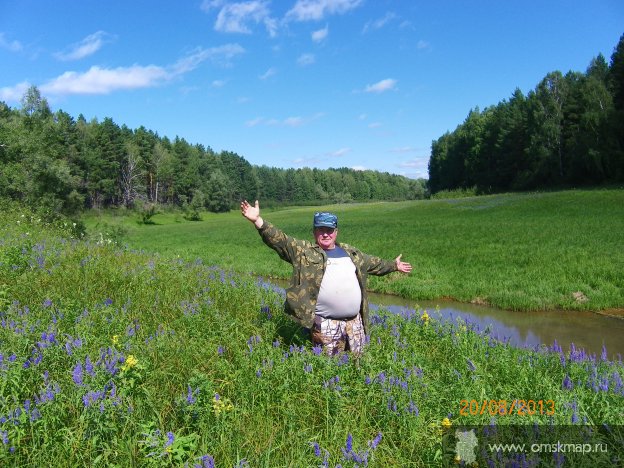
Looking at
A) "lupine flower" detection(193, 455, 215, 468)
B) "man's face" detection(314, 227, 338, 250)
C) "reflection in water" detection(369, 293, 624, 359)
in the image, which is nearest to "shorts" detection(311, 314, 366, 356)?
"man's face" detection(314, 227, 338, 250)

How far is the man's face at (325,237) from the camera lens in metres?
5.09

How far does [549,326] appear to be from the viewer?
10930mm

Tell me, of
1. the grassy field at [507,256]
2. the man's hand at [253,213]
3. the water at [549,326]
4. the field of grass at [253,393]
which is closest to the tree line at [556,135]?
the grassy field at [507,256]

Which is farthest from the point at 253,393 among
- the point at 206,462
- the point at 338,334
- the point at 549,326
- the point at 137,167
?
the point at 137,167

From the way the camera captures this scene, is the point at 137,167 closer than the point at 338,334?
No

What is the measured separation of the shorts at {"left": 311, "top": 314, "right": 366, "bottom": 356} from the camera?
4949mm

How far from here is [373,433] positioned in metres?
3.38

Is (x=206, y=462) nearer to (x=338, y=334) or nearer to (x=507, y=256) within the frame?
(x=338, y=334)

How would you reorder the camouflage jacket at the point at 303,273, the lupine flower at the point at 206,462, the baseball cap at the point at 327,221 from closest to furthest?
the lupine flower at the point at 206,462 < the camouflage jacket at the point at 303,273 < the baseball cap at the point at 327,221

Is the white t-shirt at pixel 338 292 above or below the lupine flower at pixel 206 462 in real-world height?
above

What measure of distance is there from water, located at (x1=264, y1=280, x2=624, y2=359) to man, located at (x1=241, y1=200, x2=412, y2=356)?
12.3 ft

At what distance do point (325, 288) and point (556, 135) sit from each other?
241ft

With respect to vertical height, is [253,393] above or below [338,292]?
below

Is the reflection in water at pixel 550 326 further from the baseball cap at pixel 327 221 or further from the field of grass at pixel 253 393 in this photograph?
the baseball cap at pixel 327 221
